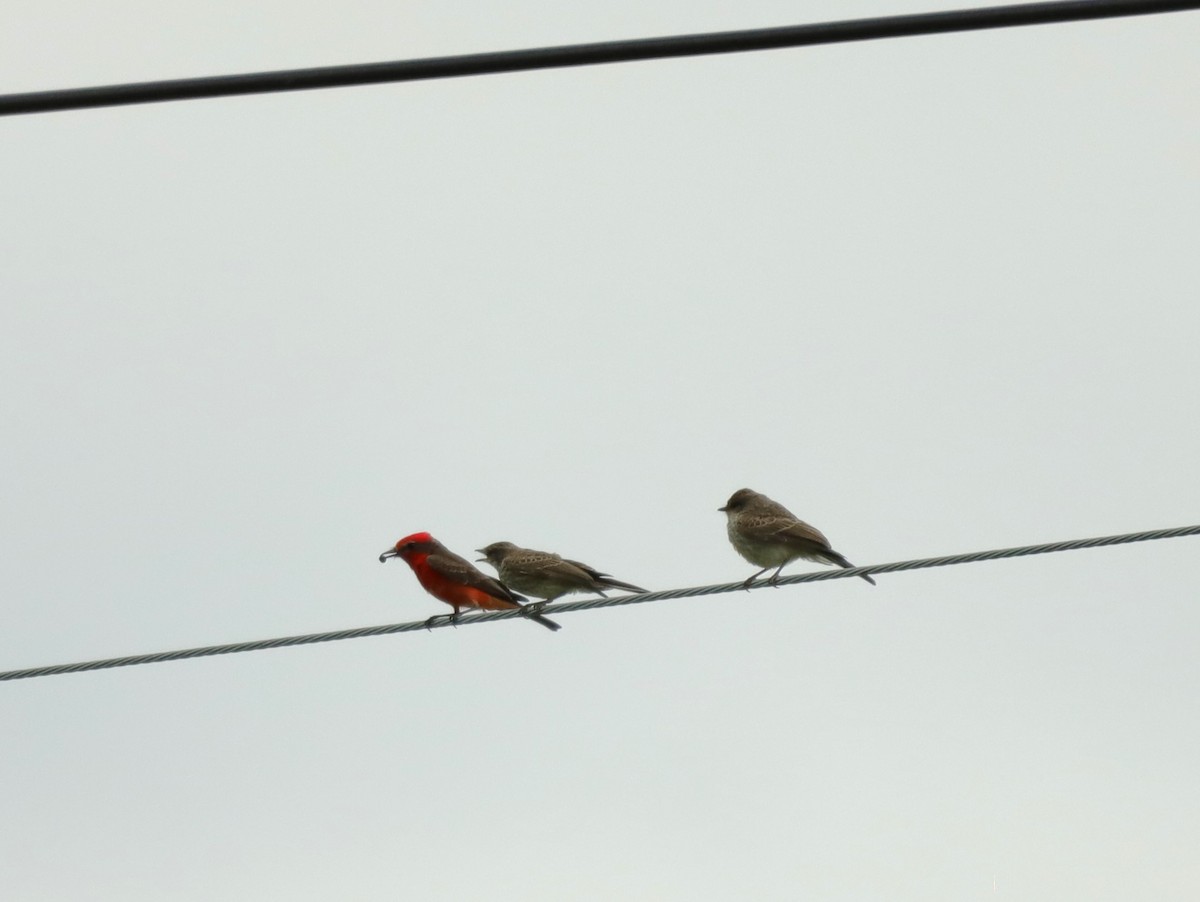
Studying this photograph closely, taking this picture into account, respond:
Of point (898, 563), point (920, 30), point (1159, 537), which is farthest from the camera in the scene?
point (898, 563)

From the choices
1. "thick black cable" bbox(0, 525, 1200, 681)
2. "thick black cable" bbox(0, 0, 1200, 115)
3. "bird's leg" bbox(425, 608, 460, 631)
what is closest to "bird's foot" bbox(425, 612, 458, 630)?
"bird's leg" bbox(425, 608, 460, 631)

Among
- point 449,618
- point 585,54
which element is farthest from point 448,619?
point 585,54

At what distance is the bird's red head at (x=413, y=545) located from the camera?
15680 millimetres

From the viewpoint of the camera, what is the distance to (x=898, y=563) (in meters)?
9.98

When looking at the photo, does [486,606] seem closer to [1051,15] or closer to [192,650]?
[192,650]

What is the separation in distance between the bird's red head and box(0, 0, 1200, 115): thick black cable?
927 centimetres

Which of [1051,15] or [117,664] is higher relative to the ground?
[1051,15]

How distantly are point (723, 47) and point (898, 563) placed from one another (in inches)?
165

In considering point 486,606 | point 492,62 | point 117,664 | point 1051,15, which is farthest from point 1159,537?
point 486,606

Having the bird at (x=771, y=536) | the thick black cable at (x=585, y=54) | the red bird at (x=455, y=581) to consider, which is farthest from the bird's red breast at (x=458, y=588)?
the thick black cable at (x=585, y=54)

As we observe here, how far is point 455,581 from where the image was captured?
48.9 feet

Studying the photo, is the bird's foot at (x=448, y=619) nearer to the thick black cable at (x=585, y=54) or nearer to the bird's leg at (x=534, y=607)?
the bird's leg at (x=534, y=607)

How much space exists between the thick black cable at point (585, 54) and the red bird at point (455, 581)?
26.0 ft

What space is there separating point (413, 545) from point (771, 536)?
3097mm
